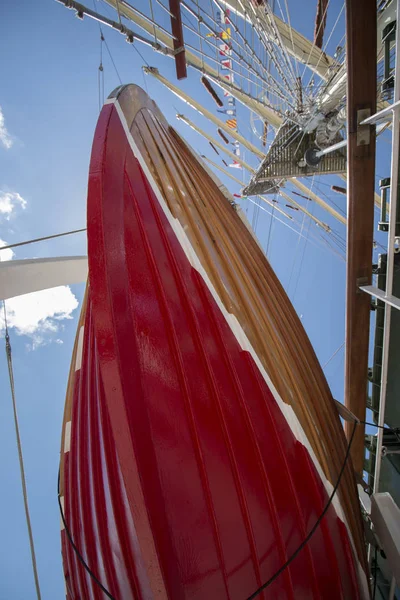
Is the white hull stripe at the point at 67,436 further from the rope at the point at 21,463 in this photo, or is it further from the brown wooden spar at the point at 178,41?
the brown wooden spar at the point at 178,41

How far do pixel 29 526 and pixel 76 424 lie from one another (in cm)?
110

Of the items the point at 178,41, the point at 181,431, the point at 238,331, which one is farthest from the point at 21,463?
the point at 178,41

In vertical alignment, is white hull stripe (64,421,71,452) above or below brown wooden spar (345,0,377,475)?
below

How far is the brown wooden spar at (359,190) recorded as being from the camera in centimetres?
230

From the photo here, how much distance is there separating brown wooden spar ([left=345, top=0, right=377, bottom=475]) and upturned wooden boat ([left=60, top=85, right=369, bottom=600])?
0.83m

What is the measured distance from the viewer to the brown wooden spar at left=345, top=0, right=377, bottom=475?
2.30m

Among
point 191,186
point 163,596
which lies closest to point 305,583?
point 163,596

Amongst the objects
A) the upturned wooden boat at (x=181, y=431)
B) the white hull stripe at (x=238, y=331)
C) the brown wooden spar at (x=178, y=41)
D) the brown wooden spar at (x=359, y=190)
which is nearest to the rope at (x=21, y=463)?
the upturned wooden boat at (x=181, y=431)

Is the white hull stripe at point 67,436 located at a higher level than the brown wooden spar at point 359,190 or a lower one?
lower

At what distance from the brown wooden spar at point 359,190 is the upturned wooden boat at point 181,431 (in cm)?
83

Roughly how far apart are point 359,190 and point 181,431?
2.45 m

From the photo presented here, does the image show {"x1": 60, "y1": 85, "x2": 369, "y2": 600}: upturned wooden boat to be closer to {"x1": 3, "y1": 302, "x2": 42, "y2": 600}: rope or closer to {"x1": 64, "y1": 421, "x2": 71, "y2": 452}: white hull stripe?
{"x1": 64, "y1": 421, "x2": 71, "y2": 452}: white hull stripe

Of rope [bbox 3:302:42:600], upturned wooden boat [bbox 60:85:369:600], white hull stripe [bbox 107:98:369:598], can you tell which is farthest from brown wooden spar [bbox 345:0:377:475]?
rope [bbox 3:302:42:600]

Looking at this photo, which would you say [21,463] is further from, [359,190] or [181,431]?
[359,190]
